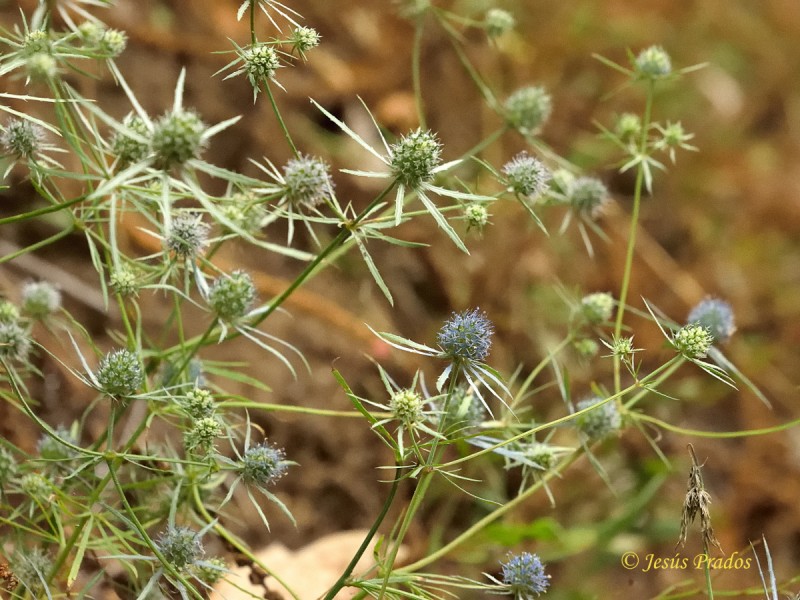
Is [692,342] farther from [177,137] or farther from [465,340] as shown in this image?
[177,137]

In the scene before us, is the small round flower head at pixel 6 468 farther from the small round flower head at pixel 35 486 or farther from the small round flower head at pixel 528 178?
the small round flower head at pixel 528 178

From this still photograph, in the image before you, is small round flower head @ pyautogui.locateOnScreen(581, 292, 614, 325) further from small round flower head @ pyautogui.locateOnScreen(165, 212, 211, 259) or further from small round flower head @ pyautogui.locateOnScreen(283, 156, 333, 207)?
small round flower head @ pyautogui.locateOnScreen(165, 212, 211, 259)

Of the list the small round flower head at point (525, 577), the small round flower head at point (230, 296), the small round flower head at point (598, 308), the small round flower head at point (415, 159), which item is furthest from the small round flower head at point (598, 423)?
the small round flower head at point (230, 296)

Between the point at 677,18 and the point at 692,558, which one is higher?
the point at 677,18

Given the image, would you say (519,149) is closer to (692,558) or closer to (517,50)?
(517,50)

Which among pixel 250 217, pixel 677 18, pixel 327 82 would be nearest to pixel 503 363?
pixel 327 82

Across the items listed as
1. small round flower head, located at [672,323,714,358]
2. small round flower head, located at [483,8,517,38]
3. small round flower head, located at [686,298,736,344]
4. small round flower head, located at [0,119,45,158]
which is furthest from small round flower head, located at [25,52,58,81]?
small round flower head, located at [686,298,736,344]
